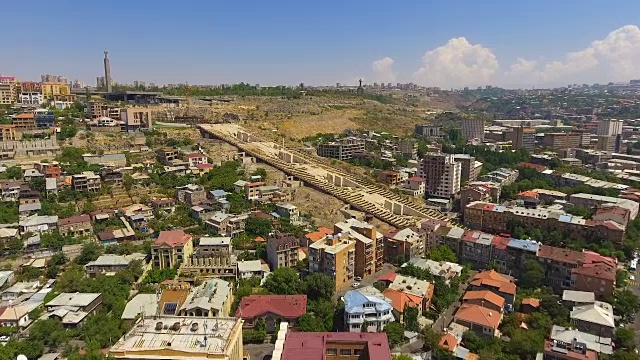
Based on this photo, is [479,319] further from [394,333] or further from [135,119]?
[135,119]

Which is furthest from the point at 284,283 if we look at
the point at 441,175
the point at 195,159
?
the point at 441,175

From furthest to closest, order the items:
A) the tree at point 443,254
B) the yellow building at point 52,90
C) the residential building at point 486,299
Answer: the yellow building at point 52,90, the tree at point 443,254, the residential building at point 486,299

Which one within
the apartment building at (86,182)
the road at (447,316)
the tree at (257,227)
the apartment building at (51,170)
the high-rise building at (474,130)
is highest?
the high-rise building at (474,130)

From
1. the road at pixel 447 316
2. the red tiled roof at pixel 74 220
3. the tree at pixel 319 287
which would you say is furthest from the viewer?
the red tiled roof at pixel 74 220

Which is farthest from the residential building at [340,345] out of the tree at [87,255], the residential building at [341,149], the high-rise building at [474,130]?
the high-rise building at [474,130]

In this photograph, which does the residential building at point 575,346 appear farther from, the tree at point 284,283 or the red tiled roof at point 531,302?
the tree at point 284,283
